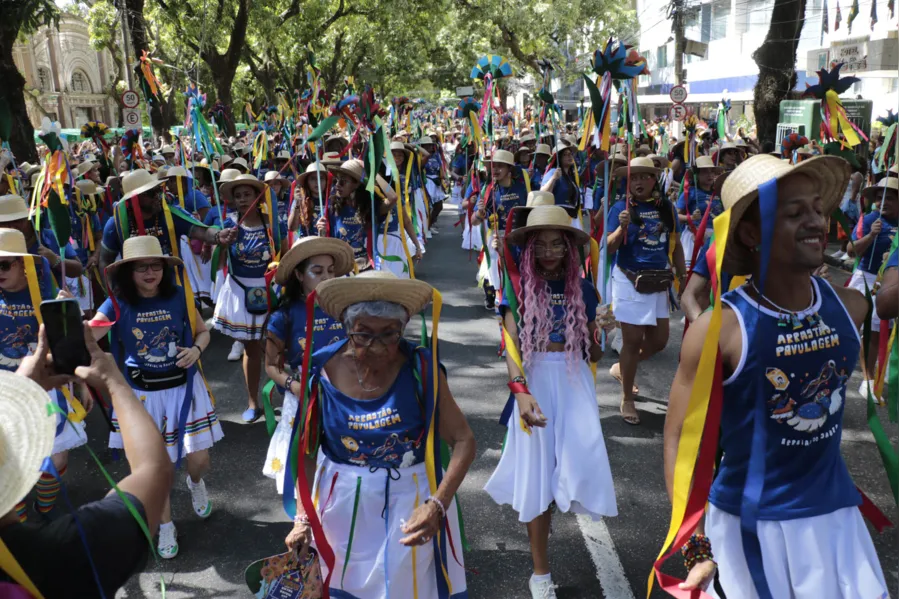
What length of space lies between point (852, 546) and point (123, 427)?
2.06m

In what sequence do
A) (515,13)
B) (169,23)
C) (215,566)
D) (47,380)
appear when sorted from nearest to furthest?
(47,380) → (215,566) → (169,23) → (515,13)

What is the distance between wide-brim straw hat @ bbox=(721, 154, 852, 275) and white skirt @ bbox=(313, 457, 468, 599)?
4.42 ft

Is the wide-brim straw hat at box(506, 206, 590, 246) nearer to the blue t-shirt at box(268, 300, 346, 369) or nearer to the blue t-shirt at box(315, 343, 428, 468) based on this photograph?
the blue t-shirt at box(268, 300, 346, 369)

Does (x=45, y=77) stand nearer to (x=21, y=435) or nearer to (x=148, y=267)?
(x=148, y=267)

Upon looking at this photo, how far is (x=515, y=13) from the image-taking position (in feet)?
93.9

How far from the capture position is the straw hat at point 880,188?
5.98 metres

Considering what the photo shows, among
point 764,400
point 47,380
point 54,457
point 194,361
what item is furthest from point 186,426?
point 764,400

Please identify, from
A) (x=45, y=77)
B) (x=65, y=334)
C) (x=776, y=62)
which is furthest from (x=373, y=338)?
(x=45, y=77)

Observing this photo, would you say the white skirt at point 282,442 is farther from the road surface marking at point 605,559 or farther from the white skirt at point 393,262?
the white skirt at point 393,262

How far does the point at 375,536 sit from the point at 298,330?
1524mm

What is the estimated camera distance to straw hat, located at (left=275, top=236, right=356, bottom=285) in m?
4.14

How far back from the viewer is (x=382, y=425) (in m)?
2.89

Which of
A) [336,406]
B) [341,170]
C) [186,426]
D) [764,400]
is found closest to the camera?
[764,400]

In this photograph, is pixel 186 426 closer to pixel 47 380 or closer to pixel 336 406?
pixel 336 406
